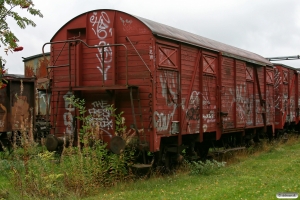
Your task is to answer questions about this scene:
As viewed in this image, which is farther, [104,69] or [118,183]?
[104,69]

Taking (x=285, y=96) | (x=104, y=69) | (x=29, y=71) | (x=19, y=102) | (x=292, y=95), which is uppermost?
(x=29, y=71)

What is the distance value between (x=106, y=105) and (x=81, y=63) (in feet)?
4.20

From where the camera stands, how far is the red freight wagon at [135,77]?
30.4 feet

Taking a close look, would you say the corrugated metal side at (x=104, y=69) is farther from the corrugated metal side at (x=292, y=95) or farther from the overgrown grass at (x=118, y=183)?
the corrugated metal side at (x=292, y=95)

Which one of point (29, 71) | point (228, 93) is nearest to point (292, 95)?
point (228, 93)

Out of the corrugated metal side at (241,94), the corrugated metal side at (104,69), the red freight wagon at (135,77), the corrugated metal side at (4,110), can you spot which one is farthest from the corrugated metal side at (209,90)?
the corrugated metal side at (4,110)

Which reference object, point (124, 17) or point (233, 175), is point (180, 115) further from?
point (124, 17)

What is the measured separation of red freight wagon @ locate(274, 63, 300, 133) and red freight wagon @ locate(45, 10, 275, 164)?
8.00 metres

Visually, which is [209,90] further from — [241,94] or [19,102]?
[19,102]

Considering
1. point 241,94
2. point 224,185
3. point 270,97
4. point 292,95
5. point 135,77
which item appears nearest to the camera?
point 224,185

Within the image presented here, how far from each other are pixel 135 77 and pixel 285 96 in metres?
12.7

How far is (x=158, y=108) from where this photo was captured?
940cm

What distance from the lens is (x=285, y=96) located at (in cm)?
2005

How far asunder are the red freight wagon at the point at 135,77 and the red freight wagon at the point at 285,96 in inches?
315
